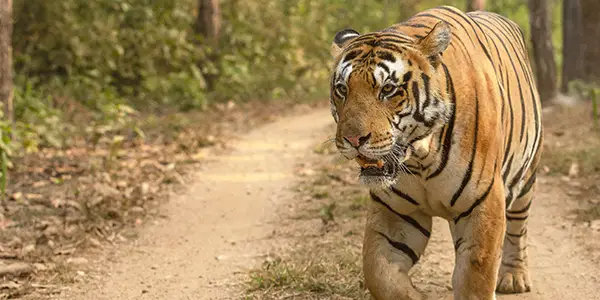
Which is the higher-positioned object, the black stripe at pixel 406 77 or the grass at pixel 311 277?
the black stripe at pixel 406 77

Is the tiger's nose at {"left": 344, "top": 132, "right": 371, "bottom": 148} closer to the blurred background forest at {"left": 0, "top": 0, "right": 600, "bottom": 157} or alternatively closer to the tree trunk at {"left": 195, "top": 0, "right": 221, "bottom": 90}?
the blurred background forest at {"left": 0, "top": 0, "right": 600, "bottom": 157}

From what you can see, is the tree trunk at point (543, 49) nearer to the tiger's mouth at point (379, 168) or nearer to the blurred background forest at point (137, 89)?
the blurred background forest at point (137, 89)

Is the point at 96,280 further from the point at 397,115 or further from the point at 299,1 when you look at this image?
the point at 299,1

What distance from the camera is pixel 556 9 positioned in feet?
90.0

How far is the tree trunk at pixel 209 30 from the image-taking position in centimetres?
1505

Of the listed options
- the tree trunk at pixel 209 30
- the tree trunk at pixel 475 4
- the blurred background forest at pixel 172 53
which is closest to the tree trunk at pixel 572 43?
the blurred background forest at pixel 172 53

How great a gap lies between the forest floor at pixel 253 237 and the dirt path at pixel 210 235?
0.01m

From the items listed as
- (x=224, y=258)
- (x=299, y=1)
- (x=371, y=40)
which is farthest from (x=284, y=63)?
(x=371, y=40)

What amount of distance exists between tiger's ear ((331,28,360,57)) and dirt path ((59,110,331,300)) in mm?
1843

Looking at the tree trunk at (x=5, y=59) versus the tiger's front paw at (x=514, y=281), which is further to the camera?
the tree trunk at (x=5, y=59)

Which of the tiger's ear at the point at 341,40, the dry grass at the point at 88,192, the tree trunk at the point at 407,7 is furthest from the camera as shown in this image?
the tree trunk at the point at 407,7

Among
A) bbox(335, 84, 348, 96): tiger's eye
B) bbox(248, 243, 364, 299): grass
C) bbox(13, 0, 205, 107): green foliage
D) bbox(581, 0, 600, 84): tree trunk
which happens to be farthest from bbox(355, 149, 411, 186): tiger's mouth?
bbox(581, 0, 600, 84): tree trunk

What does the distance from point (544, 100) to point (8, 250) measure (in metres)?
8.36

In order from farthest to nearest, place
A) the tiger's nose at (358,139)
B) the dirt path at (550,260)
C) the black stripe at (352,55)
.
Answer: the dirt path at (550,260)
the black stripe at (352,55)
the tiger's nose at (358,139)
